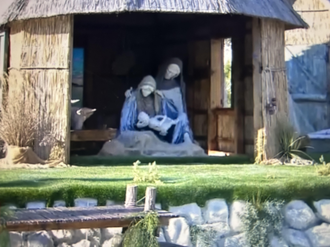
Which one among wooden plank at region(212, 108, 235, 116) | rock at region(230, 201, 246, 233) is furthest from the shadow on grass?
wooden plank at region(212, 108, 235, 116)

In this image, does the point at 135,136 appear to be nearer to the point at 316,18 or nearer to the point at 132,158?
the point at 132,158

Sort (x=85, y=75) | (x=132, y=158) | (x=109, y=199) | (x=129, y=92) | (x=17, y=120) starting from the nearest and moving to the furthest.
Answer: (x=109, y=199) < (x=17, y=120) < (x=132, y=158) < (x=129, y=92) < (x=85, y=75)

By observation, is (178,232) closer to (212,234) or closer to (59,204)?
(212,234)

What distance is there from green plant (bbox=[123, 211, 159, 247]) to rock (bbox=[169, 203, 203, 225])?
1073 millimetres

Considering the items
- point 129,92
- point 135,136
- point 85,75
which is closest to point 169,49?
point 85,75

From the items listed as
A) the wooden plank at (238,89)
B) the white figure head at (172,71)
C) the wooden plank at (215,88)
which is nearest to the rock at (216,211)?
the wooden plank at (238,89)

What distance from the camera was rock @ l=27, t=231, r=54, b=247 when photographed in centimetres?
503

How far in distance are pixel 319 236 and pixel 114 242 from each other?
86.5 inches

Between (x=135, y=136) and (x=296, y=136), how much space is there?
2.47m

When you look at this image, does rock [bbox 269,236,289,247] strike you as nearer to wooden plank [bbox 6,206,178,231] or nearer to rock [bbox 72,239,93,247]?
wooden plank [bbox 6,206,178,231]

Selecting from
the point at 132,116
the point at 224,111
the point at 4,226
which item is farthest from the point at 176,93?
the point at 4,226

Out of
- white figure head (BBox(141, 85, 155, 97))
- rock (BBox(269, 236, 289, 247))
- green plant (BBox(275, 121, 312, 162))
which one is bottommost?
rock (BBox(269, 236, 289, 247))

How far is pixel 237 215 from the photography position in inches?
222

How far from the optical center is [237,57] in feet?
33.1
